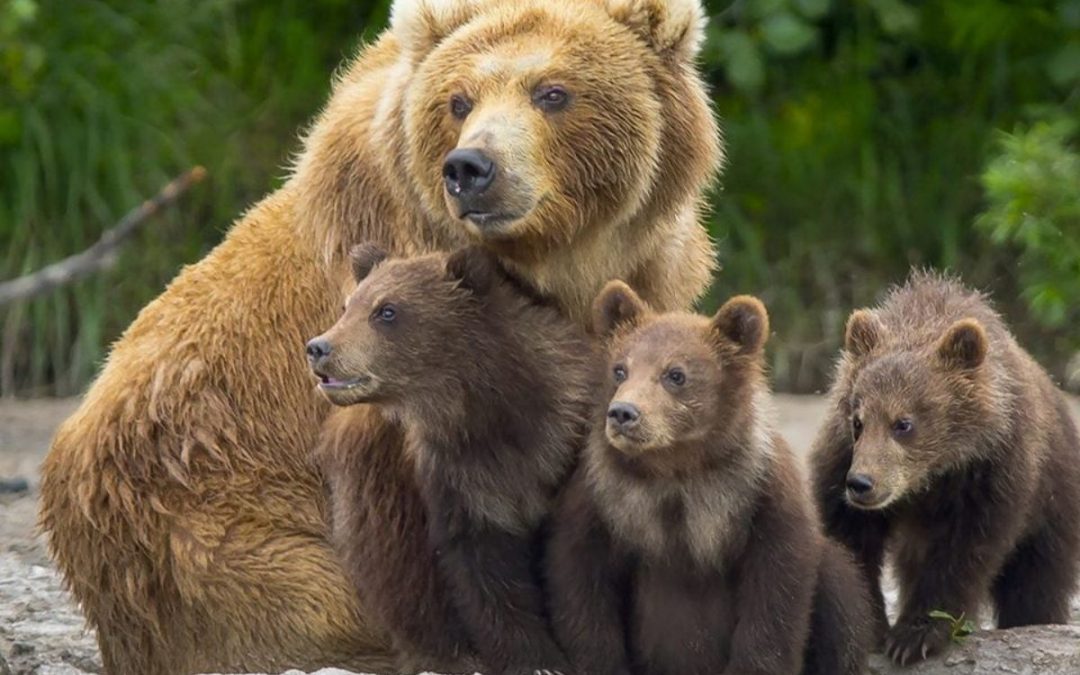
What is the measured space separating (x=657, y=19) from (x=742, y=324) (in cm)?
112

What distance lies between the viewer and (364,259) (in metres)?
6.00

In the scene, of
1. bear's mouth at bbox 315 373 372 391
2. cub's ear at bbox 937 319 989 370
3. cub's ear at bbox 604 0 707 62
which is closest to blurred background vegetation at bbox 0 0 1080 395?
cub's ear at bbox 604 0 707 62

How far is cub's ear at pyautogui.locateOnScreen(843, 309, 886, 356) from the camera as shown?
621 cm

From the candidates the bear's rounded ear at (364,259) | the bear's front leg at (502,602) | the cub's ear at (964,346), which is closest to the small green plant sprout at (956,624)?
the cub's ear at (964,346)

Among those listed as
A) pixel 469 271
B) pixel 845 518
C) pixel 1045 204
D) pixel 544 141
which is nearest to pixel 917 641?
pixel 845 518

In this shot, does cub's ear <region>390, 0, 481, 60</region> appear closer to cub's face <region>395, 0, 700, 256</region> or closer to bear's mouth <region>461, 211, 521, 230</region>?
cub's face <region>395, 0, 700, 256</region>

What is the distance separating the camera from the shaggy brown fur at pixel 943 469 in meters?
5.96

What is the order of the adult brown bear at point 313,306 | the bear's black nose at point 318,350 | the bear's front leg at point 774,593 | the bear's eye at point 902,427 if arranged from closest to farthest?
1. the bear's front leg at point 774,593
2. the bear's black nose at point 318,350
3. the bear's eye at point 902,427
4. the adult brown bear at point 313,306

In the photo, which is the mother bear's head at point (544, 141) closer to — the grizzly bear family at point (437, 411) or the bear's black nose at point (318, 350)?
the grizzly bear family at point (437, 411)

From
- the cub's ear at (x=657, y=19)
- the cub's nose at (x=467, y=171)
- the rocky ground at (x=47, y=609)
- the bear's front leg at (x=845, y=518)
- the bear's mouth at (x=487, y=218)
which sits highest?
the cub's ear at (x=657, y=19)

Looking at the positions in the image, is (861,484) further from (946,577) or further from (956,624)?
(956,624)

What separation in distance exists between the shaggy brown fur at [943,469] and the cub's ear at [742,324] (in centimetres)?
47

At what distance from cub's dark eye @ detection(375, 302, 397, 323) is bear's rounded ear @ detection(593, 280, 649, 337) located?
0.57 metres

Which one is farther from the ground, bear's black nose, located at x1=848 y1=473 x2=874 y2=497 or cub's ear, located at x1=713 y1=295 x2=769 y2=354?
cub's ear, located at x1=713 y1=295 x2=769 y2=354
